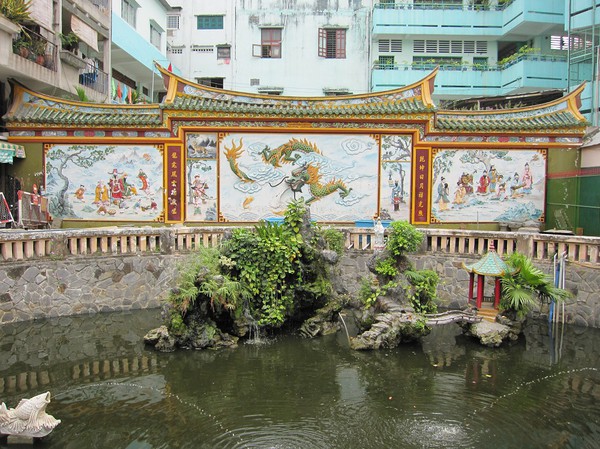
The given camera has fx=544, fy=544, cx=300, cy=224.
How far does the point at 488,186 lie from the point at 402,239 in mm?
6912

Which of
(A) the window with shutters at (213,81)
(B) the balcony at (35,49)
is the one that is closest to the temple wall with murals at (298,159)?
(B) the balcony at (35,49)

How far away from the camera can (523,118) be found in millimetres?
16516

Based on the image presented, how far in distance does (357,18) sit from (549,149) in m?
16.1

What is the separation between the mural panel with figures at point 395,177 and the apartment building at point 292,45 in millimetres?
13777

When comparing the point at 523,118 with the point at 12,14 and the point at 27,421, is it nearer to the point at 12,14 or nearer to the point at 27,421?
the point at 12,14

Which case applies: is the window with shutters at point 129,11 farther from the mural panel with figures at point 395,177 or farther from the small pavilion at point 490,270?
the small pavilion at point 490,270

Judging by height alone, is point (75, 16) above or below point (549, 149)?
above

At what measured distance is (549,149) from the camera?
1638 centimetres

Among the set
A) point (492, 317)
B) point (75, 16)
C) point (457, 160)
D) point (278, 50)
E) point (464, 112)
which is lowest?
point (492, 317)

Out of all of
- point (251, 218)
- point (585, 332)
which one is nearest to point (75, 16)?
point (251, 218)

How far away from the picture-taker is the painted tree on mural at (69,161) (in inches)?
629

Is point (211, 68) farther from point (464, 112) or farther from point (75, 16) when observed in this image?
point (464, 112)

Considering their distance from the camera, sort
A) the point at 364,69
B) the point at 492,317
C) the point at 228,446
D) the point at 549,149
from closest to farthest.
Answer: the point at 228,446, the point at 492,317, the point at 549,149, the point at 364,69

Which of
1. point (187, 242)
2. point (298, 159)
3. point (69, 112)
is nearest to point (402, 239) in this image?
point (187, 242)
